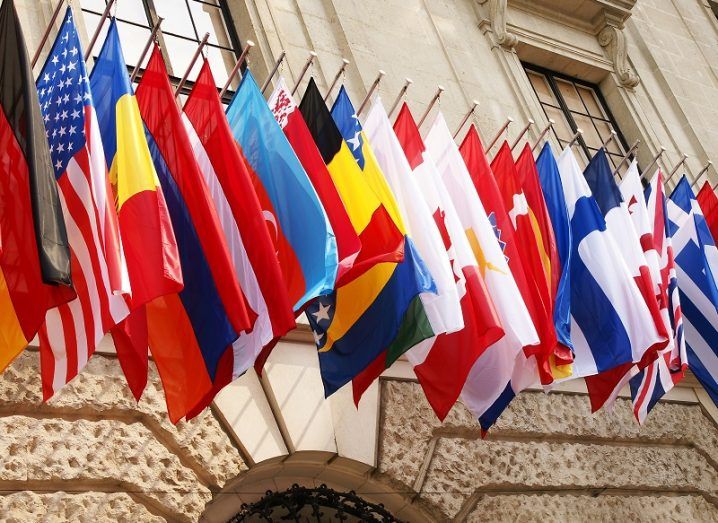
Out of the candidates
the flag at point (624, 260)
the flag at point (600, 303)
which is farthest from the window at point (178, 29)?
the flag at point (600, 303)

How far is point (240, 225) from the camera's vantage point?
271 inches

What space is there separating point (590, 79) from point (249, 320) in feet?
28.1

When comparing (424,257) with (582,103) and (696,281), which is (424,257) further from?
(582,103)

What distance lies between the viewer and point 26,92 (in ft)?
20.2

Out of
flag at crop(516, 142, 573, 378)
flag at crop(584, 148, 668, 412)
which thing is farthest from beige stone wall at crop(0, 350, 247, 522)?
flag at crop(584, 148, 668, 412)

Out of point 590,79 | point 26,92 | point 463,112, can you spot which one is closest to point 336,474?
point 26,92

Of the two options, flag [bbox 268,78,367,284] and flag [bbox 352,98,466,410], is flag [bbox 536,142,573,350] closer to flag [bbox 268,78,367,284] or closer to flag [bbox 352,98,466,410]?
flag [bbox 352,98,466,410]

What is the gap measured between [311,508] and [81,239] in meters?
2.85

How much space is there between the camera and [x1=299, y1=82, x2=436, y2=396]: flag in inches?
277

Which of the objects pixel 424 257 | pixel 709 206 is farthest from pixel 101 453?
pixel 709 206

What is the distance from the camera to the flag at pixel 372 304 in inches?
277

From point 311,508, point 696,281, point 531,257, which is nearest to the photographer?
point 311,508

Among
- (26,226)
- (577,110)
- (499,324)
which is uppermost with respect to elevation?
(577,110)

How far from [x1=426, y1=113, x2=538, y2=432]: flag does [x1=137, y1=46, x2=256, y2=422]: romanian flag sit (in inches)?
70.0
